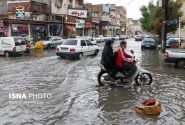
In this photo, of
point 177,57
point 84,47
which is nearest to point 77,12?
point 84,47

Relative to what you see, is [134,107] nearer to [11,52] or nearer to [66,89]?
[66,89]

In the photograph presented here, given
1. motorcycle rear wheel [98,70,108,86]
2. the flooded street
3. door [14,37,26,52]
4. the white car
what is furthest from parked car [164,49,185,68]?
door [14,37,26,52]

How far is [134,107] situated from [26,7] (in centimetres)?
4701

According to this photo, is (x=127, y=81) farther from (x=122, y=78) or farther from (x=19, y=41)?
(x=19, y=41)

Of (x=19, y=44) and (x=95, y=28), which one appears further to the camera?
(x=95, y=28)

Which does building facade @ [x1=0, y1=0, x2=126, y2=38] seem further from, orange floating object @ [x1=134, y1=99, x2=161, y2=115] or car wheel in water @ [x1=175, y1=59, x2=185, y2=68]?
orange floating object @ [x1=134, y1=99, x2=161, y2=115]

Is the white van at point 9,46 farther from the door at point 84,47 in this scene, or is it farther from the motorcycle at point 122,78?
the motorcycle at point 122,78

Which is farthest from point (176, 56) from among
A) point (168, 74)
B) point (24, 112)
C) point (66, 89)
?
point (24, 112)

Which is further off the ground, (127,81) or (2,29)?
(2,29)

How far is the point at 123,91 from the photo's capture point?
12.5 meters

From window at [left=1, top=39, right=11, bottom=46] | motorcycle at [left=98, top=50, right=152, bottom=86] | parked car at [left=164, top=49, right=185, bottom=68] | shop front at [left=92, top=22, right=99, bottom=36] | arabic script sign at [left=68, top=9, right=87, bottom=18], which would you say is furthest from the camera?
shop front at [left=92, top=22, right=99, bottom=36]

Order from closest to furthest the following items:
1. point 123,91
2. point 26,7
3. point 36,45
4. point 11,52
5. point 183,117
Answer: point 183,117 < point 123,91 < point 11,52 < point 36,45 < point 26,7

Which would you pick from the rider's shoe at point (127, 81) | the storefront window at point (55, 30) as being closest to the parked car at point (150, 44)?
the storefront window at point (55, 30)

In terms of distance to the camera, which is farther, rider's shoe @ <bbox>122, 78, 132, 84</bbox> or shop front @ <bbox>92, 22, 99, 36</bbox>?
shop front @ <bbox>92, 22, 99, 36</bbox>
